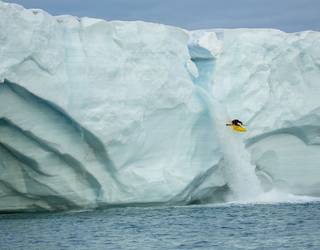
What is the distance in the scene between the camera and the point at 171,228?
16.7 meters

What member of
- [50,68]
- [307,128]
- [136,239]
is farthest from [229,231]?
[307,128]

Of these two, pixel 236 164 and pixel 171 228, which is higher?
pixel 236 164

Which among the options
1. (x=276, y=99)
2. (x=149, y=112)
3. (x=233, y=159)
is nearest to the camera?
(x=149, y=112)

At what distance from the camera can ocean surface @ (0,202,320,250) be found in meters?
14.8

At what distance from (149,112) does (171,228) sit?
12.8 feet

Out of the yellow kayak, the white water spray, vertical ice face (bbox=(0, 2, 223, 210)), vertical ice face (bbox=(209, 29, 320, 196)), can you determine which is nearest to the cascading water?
the white water spray

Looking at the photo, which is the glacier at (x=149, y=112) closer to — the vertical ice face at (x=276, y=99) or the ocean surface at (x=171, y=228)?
the vertical ice face at (x=276, y=99)

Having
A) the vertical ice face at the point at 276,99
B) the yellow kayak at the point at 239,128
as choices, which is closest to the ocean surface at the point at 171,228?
the vertical ice face at the point at 276,99

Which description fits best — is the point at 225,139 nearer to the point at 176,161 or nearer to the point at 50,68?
the point at 176,161

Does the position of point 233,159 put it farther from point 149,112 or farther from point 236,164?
point 149,112

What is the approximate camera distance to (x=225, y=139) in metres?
21.8

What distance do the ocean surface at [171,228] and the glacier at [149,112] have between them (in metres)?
0.75

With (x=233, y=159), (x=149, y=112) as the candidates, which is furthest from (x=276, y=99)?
(x=149, y=112)

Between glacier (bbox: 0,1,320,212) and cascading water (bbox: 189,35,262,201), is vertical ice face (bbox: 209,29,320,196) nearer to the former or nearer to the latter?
glacier (bbox: 0,1,320,212)
